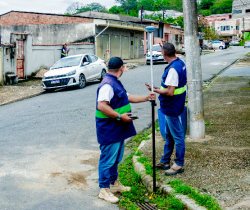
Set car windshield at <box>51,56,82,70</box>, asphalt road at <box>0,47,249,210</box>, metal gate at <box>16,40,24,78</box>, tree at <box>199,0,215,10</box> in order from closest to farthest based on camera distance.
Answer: asphalt road at <box>0,47,249,210</box> < car windshield at <box>51,56,82,70</box> < metal gate at <box>16,40,24,78</box> < tree at <box>199,0,215,10</box>

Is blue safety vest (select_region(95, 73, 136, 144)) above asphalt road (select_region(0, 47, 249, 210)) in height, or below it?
above

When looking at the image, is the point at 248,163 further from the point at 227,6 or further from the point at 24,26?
the point at 227,6

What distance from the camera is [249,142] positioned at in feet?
19.9

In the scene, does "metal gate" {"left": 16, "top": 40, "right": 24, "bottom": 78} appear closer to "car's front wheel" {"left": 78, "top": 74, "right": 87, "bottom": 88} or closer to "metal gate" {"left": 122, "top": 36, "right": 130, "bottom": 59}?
"car's front wheel" {"left": 78, "top": 74, "right": 87, "bottom": 88}

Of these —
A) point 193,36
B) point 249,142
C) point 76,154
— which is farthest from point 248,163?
point 76,154

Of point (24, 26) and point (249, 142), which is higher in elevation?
point (24, 26)

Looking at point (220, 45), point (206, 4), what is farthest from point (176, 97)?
point (206, 4)

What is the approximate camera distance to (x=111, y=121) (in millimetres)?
4086

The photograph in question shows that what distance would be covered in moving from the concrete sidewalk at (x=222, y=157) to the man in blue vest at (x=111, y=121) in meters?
0.83

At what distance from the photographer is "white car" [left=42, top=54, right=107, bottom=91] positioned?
572 inches

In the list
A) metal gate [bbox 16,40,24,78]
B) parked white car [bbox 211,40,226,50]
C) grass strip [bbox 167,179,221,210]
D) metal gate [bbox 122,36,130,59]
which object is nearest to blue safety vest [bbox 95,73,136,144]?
grass strip [bbox 167,179,221,210]

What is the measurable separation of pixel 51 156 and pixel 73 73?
29.3 ft

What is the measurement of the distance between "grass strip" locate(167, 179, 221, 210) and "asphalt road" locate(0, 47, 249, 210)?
33.2 inches

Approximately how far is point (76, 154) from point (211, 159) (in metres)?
2.46
